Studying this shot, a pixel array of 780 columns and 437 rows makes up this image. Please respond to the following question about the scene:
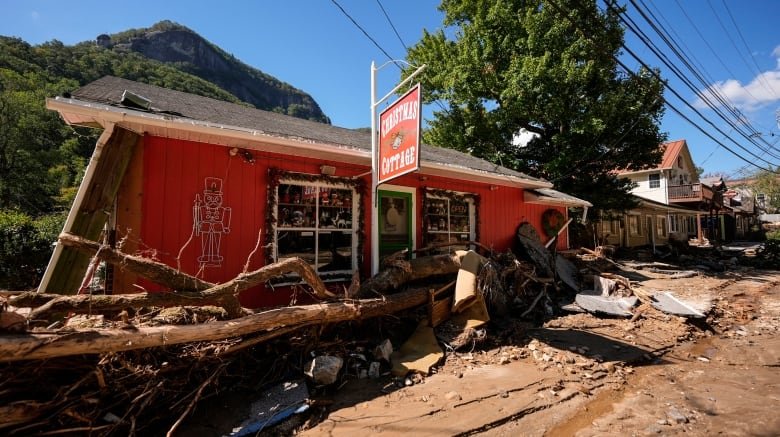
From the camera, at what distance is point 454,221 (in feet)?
27.5

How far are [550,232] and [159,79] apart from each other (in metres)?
55.0

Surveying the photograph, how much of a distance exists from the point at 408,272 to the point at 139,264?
147 inches

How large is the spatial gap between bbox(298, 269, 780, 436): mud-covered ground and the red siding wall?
2.74 metres

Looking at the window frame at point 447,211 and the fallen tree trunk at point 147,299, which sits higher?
the window frame at point 447,211

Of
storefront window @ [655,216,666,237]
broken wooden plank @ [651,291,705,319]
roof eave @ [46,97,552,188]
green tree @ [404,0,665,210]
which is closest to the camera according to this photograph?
roof eave @ [46,97,552,188]

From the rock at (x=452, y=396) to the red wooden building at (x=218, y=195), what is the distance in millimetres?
3152

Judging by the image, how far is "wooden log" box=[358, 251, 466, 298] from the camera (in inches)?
212

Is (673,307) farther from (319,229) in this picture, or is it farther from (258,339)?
(258,339)

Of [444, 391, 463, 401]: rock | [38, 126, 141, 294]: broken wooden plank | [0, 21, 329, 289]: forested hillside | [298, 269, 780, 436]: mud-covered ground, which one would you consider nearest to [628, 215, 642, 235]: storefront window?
[298, 269, 780, 436]: mud-covered ground

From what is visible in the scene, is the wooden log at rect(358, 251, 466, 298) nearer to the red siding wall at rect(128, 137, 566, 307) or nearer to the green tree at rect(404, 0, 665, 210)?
the red siding wall at rect(128, 137, 566, 307)

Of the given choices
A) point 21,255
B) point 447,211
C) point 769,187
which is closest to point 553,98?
point 447,211

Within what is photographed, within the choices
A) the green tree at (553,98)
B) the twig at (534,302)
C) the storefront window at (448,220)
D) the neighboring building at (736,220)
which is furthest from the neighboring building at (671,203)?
the twig at (534,302)

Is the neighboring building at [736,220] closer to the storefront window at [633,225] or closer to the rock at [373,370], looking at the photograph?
the storefront window at [633,225]

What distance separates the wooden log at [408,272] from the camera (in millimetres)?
5379
